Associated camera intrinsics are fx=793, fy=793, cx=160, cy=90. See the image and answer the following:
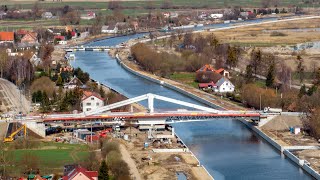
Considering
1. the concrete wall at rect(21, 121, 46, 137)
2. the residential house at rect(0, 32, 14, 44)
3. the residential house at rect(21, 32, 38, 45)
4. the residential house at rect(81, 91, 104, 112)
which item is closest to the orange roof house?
the residential house at rect(81, 91, 104, 112)

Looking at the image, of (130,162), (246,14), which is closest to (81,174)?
(130,162)

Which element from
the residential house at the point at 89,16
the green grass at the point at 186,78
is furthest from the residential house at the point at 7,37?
the residential house at the point at 89,16

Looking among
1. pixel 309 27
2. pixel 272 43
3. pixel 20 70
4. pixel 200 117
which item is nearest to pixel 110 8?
pixel 309 27

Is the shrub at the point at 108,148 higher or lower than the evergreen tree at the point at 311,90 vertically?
higher

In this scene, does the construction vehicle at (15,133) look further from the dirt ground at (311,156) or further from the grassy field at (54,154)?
the dirt ground at (311,156)

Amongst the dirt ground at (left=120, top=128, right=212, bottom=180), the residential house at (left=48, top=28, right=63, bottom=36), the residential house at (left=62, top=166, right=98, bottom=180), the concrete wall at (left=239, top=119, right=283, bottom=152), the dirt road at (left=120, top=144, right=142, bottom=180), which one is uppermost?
the residential house at (left=62, top=166, right=98, bottom=180)

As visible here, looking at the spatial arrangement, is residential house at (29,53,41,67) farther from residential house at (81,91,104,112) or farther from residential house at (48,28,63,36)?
residential house at (48,28,63,36)
